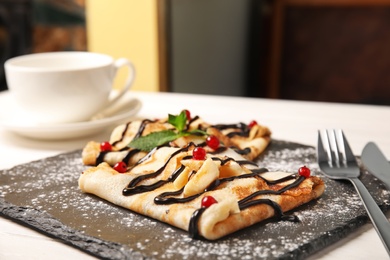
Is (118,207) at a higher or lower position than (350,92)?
higher

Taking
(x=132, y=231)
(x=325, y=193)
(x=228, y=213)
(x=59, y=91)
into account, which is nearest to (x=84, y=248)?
(x=132, y=231)

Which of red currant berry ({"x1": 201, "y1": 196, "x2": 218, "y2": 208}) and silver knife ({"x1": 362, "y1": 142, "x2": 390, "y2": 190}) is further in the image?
silver knife ({"x1": 362, "y1": 142, "x2": 390, "y2": 190})

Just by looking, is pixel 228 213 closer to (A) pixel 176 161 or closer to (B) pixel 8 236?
(A) pixel 176 161

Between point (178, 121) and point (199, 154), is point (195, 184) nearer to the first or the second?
point (199, 154)

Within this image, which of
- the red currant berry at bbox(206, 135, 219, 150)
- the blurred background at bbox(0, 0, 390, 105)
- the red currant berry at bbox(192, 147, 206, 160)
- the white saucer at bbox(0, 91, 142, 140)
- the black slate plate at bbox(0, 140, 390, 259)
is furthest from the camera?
the blurred background at bbox(0, 0, 390, 105)

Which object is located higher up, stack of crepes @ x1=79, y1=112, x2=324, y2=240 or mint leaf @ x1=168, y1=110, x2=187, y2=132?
mint leaf @ x1=168, y1=110, x2=187, y2=132

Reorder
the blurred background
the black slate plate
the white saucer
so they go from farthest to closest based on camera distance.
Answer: the blurred background
the white saucer
the black slate plate

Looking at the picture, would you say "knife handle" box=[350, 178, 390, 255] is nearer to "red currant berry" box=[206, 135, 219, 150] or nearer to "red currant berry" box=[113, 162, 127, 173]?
"red currant berry" box=[206, 135, 219, 150]

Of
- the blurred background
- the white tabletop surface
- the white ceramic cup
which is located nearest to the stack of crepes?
the white tabletop surface
